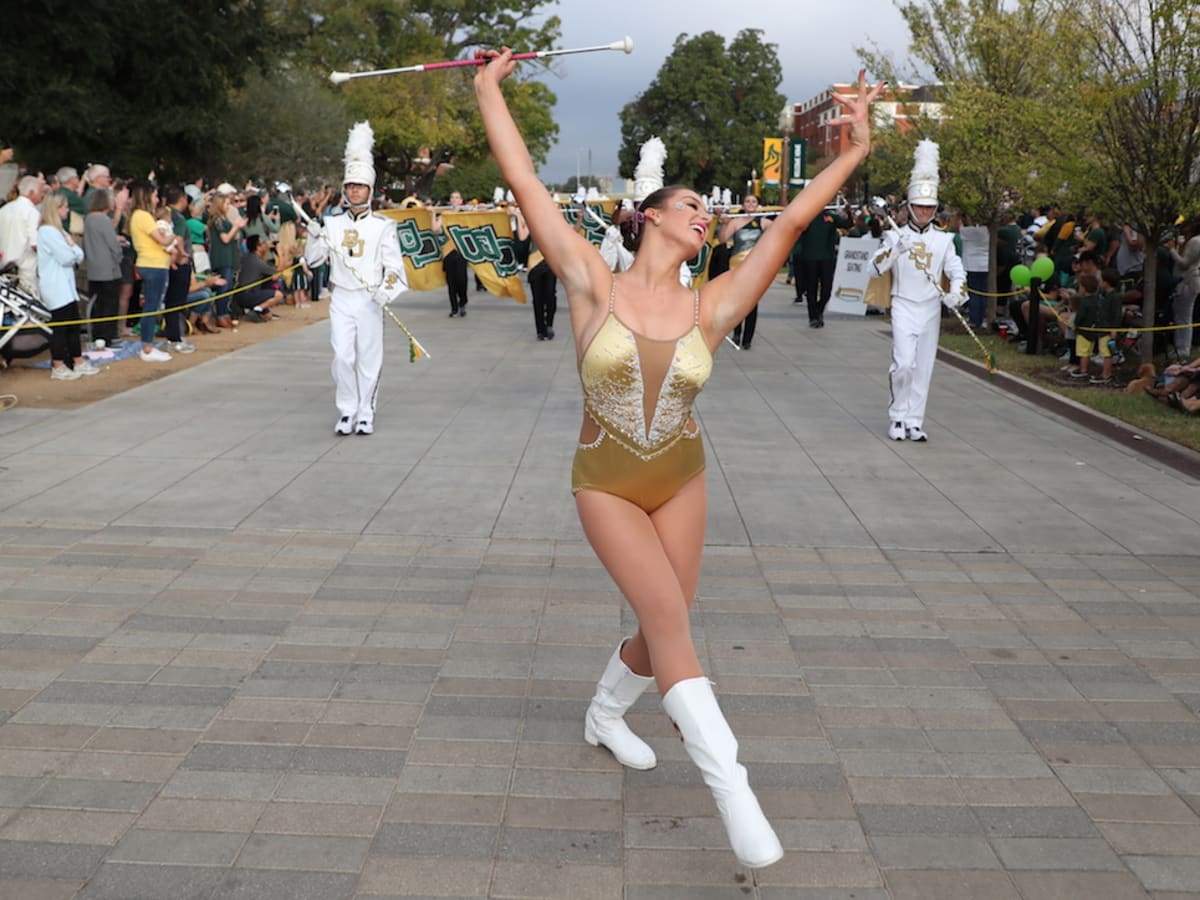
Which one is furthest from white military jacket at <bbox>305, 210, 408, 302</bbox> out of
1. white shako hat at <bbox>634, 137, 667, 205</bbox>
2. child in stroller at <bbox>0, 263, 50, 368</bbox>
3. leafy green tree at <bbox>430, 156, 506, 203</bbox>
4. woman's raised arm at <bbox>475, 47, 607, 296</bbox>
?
leafy green tree at <bbox>430, 156, 506, 203</bbox>

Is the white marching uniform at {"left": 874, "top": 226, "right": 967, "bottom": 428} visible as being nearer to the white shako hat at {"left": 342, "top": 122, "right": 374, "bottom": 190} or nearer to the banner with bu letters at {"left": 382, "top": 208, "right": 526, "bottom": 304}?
the white shako hat at {"left": 342, "top": 122, "right": 374, "bottom": 190}

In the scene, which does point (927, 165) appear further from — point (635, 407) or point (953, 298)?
point (635, 407)

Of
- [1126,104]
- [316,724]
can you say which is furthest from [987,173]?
[316,724]

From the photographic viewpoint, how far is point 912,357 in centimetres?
1010

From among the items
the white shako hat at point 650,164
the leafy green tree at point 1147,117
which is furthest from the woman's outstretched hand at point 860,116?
the leafy green tree at point 1147,117

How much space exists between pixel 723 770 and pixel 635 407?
3.64 ft

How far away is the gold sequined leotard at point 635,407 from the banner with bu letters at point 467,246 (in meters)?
15.4

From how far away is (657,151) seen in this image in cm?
863

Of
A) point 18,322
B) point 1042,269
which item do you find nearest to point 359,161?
point 18,322

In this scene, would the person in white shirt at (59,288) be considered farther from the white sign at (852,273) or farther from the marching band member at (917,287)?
the white sign at (852,273)

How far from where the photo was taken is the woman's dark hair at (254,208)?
18.8m

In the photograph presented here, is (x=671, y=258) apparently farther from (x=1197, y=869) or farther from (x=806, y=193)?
(x=1197, y=869)

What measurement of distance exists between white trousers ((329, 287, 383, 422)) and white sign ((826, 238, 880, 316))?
10.2 m

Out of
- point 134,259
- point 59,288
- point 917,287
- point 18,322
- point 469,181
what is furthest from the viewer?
point 469,181
